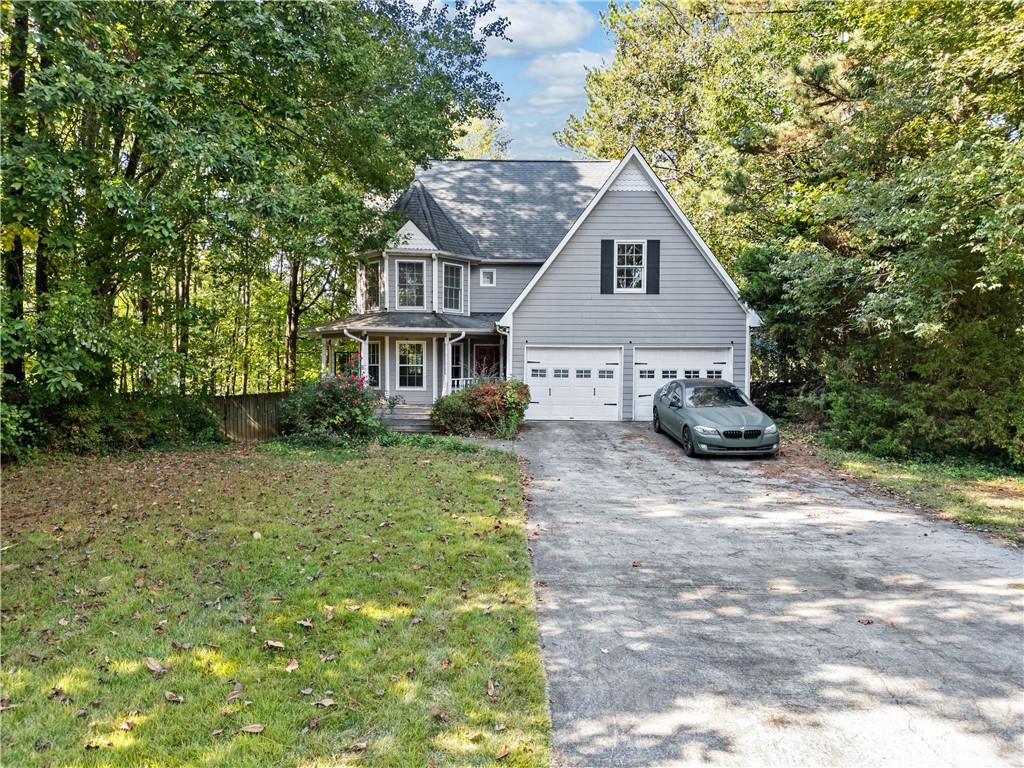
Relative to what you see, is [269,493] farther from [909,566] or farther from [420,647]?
[909,566]

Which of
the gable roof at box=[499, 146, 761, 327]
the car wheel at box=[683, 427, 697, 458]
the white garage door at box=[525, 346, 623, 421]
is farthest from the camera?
the white garage door at box=[525, 346, 623, 421]

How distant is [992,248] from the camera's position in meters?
8.27

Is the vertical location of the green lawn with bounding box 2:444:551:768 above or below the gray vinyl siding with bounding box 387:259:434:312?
below

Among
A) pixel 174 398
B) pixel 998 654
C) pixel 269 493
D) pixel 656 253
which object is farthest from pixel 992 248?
pixel 174 398

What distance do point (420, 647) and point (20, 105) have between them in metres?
10.0

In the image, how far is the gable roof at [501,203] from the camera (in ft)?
60.2

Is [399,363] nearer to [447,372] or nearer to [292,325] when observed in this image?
[447,372]

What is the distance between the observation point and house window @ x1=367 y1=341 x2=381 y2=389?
17141 millimetres

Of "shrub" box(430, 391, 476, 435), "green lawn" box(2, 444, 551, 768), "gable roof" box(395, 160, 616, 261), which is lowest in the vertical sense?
"green lawn" box(2, 444, 551, 768)

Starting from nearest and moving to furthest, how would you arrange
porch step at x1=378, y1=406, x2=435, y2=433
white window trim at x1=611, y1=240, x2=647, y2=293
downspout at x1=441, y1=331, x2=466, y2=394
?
porch step at x1=378, y1=406, x2=435, y2=433, white window trim at x1=611, y1=240, x2=647, y2=293, downspout at x1=441, y1=331, x2=466, y2=394

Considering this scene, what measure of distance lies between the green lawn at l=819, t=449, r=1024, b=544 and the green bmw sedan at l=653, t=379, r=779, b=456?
147 cm

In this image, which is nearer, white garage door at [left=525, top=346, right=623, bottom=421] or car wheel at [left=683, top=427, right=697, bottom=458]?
car wheel at [left=683, top=427, right=697, bottom=458]

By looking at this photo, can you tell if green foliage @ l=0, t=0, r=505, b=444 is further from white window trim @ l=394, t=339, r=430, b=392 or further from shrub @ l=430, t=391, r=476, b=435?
shrub @ l=430, t=391, r=476, b=435

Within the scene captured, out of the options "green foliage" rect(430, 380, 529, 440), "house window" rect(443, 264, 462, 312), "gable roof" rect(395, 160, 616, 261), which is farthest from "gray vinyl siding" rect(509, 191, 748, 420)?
"house window" rect(443, 264, 462, 312)
